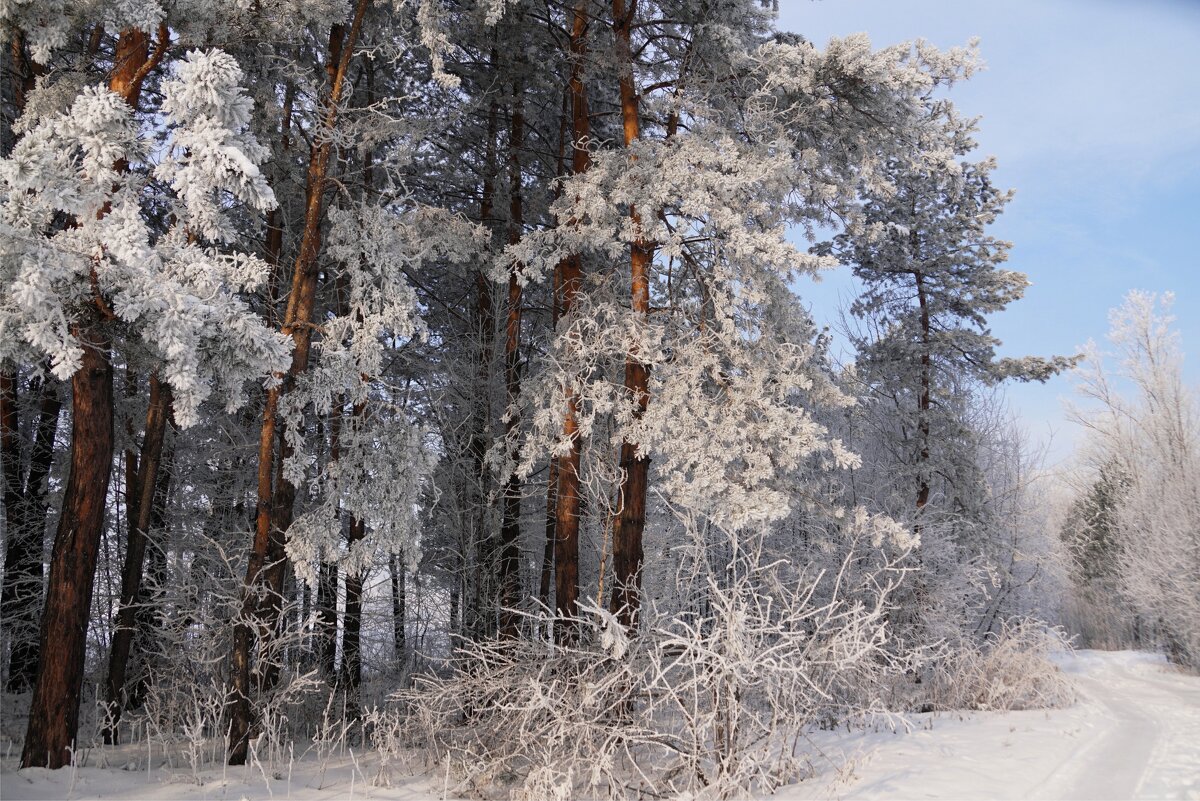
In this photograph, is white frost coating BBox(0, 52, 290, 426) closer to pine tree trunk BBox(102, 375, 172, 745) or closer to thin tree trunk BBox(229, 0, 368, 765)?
thin tree trunk BBox(229, 0, 368, 765)

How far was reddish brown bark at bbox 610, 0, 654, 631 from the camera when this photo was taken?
967cm

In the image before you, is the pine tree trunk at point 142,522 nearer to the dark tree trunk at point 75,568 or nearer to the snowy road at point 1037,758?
the dark tree trunk at point 75,568

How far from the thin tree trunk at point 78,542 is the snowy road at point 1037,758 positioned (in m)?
6.75

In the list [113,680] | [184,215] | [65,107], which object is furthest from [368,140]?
[113,680]

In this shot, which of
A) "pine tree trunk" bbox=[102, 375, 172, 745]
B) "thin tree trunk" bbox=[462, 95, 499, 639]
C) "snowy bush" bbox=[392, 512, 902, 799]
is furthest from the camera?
"thin tree trunk" bbox=[462, 95, 499, 639]

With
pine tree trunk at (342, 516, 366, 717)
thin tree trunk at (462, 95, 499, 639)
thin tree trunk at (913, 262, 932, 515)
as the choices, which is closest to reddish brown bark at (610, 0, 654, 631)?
thin tree trunk at (462, 95, 499, 639)

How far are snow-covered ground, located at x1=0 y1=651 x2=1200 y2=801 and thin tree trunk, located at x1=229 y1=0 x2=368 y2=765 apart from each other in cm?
78

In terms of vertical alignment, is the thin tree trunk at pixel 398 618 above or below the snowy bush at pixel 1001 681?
above

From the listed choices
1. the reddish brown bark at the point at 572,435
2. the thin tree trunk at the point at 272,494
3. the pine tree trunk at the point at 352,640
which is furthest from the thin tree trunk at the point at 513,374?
the thin tree trunk at the point at 272,494

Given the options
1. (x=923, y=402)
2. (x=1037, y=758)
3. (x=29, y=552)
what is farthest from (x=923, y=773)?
(x=29, y=552)

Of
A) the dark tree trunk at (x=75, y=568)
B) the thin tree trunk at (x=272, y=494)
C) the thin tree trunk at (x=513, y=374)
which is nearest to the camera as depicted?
the dark tree trunk at (x=75, y=568)

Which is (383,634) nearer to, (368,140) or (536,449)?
(536,449)

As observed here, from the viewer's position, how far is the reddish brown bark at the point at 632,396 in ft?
31.7

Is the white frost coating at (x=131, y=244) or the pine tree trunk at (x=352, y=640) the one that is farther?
the pine tree trunk at (x=352, y=640)
